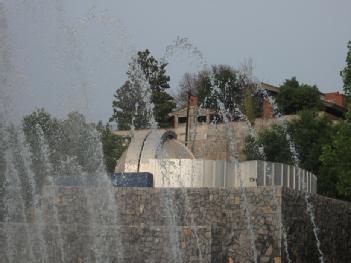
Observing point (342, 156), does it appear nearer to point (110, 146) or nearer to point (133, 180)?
point (133, 180)

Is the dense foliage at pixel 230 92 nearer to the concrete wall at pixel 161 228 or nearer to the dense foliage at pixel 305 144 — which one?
the dense foliage at pixel 305 144

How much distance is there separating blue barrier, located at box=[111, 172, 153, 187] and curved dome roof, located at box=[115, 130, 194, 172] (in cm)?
88

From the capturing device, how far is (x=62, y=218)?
1938 cm

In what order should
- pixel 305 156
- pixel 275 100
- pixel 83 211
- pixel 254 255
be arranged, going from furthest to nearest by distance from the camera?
pixel 275 100 < pixel 305 156 < pixel 83 211 < pixel 254 255

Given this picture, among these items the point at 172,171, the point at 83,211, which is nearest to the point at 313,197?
the point at 172,171

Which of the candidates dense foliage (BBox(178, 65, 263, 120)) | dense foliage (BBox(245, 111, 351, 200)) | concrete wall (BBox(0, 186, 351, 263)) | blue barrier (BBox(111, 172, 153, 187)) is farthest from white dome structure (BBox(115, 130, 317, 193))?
dense foliage (BBox(178, 65, 263, 120))

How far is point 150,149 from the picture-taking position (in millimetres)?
21734

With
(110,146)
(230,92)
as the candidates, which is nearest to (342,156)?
(110,146)

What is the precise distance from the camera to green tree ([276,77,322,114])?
4900 centimetres

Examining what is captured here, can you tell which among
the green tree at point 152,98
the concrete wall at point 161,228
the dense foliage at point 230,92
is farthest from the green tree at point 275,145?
the concrete wall at point 161,228

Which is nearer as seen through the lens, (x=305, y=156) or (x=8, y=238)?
(x=8, y=238)

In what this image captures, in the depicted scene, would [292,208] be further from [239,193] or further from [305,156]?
[305,156]

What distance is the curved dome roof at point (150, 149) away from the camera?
69.7 feet

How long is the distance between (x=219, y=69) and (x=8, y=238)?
42.6 m
